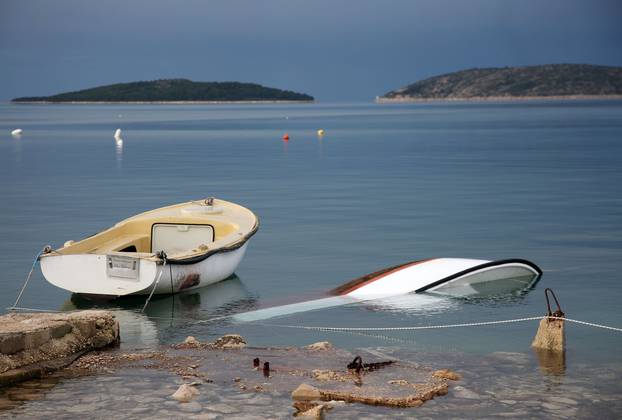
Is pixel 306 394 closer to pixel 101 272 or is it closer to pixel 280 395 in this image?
pixel 280 395

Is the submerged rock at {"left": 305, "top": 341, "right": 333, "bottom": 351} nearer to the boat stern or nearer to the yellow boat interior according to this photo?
the boat stern

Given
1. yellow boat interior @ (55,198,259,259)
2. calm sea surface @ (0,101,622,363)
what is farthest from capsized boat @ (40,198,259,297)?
calm sea surface @ (0,101,622,363)

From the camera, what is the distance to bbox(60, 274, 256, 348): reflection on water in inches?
531

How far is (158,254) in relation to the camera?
46.6ft

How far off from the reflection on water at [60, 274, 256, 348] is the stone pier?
115 cm

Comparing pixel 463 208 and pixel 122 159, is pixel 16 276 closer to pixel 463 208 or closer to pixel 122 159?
pixel 463 208

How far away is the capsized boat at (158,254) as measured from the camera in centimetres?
1429

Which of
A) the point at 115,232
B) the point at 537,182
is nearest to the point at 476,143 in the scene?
the point at 537,182

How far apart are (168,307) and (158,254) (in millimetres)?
1063

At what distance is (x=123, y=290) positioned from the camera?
1430cm

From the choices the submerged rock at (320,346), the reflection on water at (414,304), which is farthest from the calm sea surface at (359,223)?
the submerged rock at (320,346)

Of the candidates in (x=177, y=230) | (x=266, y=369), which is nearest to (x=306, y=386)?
(x=266, y=369)

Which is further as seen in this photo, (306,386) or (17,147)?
(17,147)

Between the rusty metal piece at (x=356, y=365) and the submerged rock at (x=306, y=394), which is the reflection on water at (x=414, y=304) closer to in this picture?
the rusty metal piece at (x=356, y=365)
